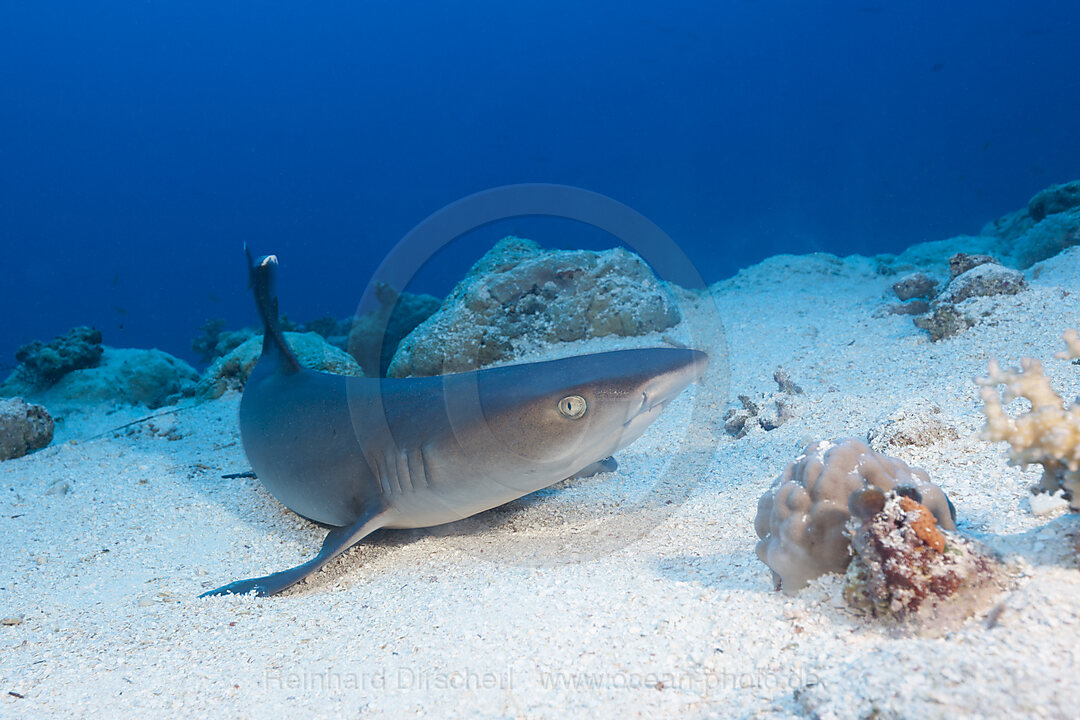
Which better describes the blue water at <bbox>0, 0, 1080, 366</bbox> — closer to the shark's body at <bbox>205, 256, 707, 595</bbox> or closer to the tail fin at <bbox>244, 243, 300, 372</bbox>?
the tail fin at <bbox>244, 243, 300, 372</bbox>

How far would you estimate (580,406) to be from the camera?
2.34 metres

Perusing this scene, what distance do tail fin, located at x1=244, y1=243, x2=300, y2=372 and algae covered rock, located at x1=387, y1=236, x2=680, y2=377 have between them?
121 inches

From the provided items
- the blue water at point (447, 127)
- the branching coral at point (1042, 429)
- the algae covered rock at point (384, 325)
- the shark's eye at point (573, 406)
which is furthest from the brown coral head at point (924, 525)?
the blue water at point (447, 127)

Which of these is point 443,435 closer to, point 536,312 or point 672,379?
point 672,379

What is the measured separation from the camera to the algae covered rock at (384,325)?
976 centimetres

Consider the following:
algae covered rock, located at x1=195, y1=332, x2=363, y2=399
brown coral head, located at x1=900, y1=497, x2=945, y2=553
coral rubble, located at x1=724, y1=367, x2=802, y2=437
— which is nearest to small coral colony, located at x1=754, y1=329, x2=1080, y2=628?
brown coral head, located at x1=900, y1=497, x2=945, y2=553

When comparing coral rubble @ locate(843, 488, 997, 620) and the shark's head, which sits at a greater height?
the shark's head

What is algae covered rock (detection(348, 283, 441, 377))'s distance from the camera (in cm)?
976

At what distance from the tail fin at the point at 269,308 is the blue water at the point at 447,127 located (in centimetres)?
4803

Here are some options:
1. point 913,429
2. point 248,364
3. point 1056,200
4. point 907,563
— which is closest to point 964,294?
→ point 913,429

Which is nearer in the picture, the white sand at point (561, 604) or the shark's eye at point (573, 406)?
the white sand at point (561, 604)

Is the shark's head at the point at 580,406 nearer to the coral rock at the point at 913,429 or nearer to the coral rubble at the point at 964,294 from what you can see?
the coral rock at the point at 913,429

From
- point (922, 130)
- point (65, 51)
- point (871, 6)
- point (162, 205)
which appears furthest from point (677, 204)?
point (65, 51)

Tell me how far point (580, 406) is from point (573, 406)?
1.2 inches
